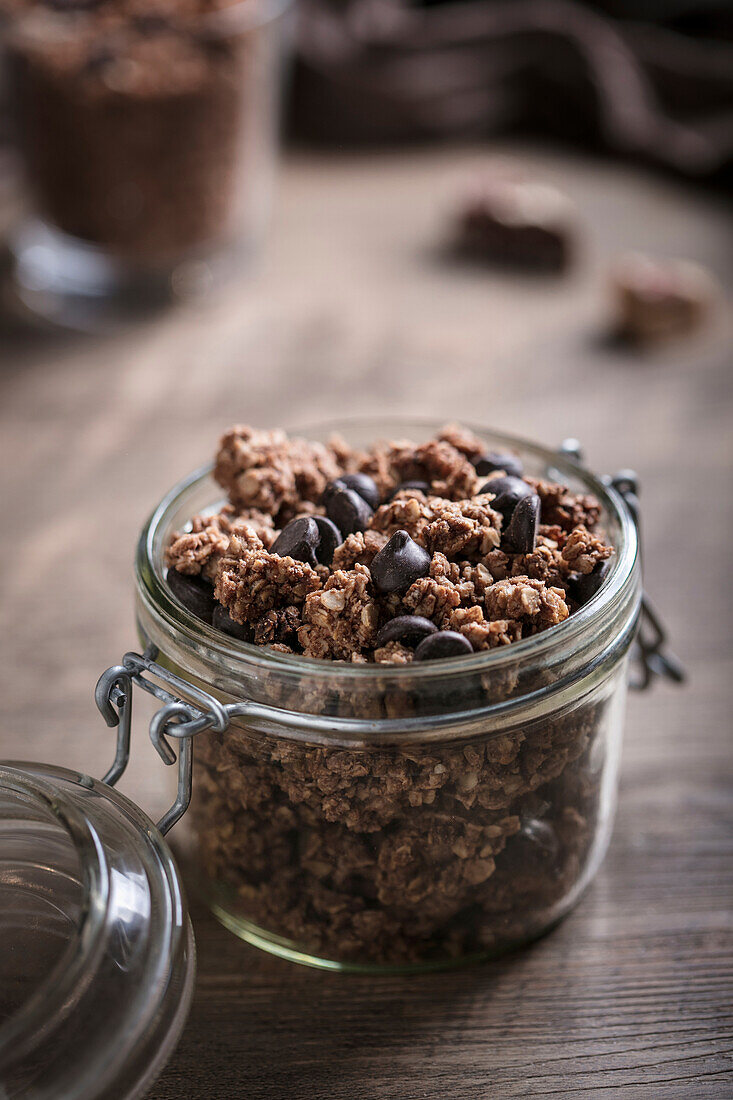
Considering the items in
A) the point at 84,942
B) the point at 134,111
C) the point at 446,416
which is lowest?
the point at 446,416

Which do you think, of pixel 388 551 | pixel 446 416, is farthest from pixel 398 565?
pixel 446 416

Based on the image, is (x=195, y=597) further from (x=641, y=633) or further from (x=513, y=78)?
(x=513, y=78)

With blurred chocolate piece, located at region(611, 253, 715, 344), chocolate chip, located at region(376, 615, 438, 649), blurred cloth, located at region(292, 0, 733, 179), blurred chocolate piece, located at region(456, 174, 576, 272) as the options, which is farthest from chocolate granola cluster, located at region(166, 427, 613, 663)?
blurred cloth, located at region(292, 0, 733, 179)

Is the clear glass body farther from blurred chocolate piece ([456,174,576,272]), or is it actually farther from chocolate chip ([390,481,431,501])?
blurred chocolate piece ([456,174,576,272])

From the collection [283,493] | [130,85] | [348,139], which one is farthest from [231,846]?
[348,139]

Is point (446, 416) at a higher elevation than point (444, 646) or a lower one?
lower

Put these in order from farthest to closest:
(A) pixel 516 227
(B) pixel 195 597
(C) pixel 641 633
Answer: (A) pixel 516 227
(C) pixel 641 633
(B) pixel 195 597

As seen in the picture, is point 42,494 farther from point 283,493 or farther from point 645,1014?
point 645,1014
